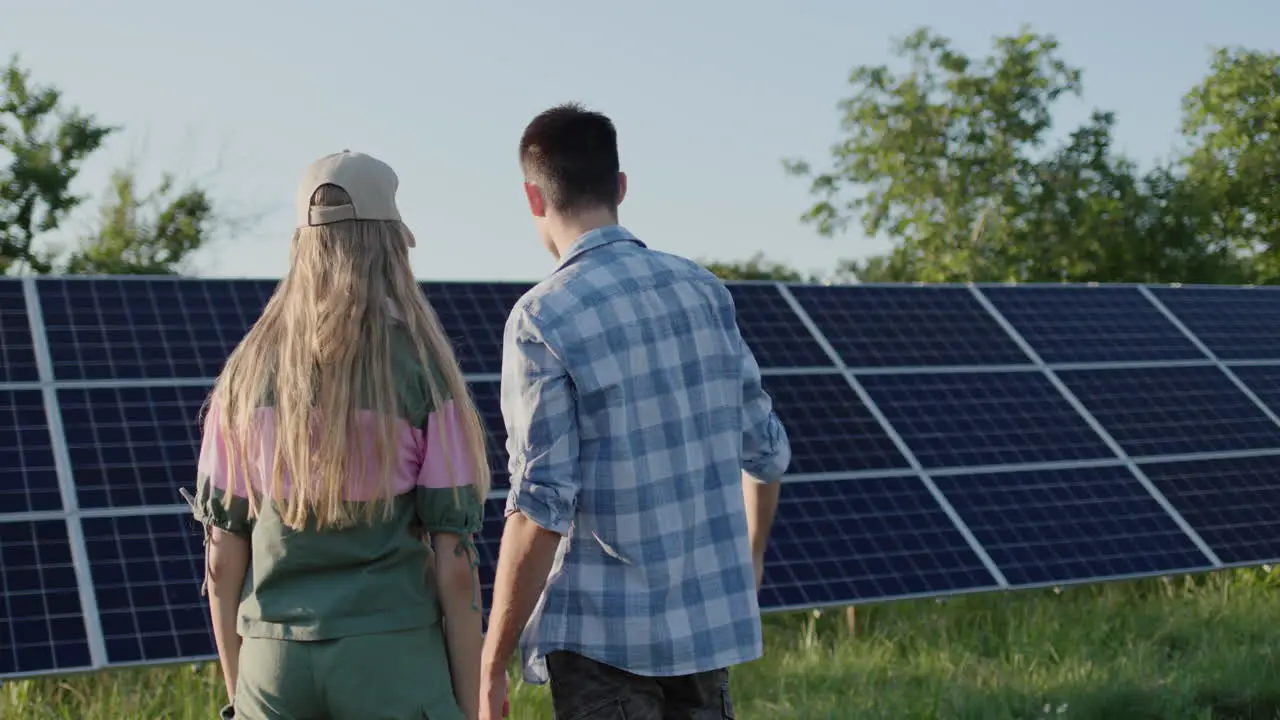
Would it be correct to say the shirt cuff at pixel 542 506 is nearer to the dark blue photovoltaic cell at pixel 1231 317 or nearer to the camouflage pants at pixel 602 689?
the camouflage pants at pixel 602 689

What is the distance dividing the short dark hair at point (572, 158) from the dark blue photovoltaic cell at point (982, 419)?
19.2ft

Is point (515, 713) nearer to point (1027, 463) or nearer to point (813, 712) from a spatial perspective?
point (813, 712)

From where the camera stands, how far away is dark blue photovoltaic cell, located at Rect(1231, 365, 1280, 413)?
11477 mm

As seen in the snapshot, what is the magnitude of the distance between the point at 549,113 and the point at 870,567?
16.2ft

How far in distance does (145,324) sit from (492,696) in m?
5.36

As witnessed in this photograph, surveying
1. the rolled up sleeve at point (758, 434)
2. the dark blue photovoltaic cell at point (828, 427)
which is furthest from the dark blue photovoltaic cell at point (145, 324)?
the rolled up sleeve at point (758, 434)

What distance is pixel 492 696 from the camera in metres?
3.75

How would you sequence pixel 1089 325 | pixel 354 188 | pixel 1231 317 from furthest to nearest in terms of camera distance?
pixel 1231 317, pixel 1089 325, pixel 354 188

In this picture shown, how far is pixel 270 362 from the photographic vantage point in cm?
345

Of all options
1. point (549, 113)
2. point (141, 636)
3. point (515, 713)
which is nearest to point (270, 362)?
point (549, 113)

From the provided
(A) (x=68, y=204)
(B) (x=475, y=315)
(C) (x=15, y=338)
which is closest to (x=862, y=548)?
(B) (x=475, y=315)

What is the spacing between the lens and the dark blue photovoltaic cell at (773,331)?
32.6 feet

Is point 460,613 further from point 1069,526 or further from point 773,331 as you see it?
point 773,331

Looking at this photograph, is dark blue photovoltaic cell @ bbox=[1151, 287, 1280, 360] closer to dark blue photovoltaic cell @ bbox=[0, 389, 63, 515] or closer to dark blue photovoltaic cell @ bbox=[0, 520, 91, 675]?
dark blue photovoltaic cell @ bbox=[0, 389, 63, 515]
